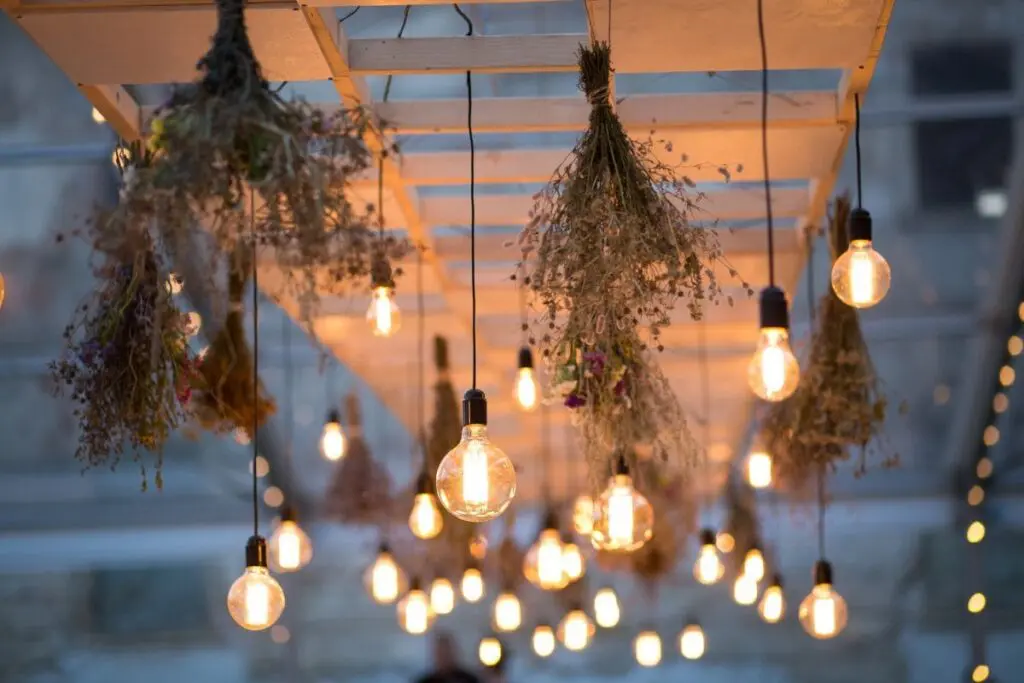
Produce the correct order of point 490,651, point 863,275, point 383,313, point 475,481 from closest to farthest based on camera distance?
point 475,481
point 863,275
point 383,313
point 490,651

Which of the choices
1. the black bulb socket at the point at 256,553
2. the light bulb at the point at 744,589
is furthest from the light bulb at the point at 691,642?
the black bulb socket at the point at 256,553

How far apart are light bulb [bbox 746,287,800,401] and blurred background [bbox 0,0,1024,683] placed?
4586 mm

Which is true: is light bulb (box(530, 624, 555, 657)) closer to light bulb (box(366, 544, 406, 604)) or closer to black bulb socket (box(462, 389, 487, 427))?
light bulb (box(366, 544, 406, 604))

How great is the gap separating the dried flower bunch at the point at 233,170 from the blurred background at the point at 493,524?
205 inches

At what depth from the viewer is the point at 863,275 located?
3.73m

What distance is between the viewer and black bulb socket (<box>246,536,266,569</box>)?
13.9 ft

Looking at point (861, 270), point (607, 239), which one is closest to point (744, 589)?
point (861, 270)

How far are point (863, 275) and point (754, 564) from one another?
15.1 feet

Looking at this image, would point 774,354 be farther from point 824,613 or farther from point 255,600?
point 824,613

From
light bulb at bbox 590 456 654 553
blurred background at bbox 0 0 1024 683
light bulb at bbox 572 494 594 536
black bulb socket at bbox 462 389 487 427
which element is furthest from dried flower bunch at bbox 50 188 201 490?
blurred background at bbox 0 0 1024 683

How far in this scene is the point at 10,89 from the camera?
27.9 ft

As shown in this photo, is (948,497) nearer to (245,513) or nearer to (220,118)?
(245,513)

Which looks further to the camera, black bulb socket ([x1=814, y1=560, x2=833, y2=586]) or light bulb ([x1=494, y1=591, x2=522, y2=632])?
light bulb ([x1=494, y1=591, x2=522, y2=632])

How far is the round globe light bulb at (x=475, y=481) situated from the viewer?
132 inches
